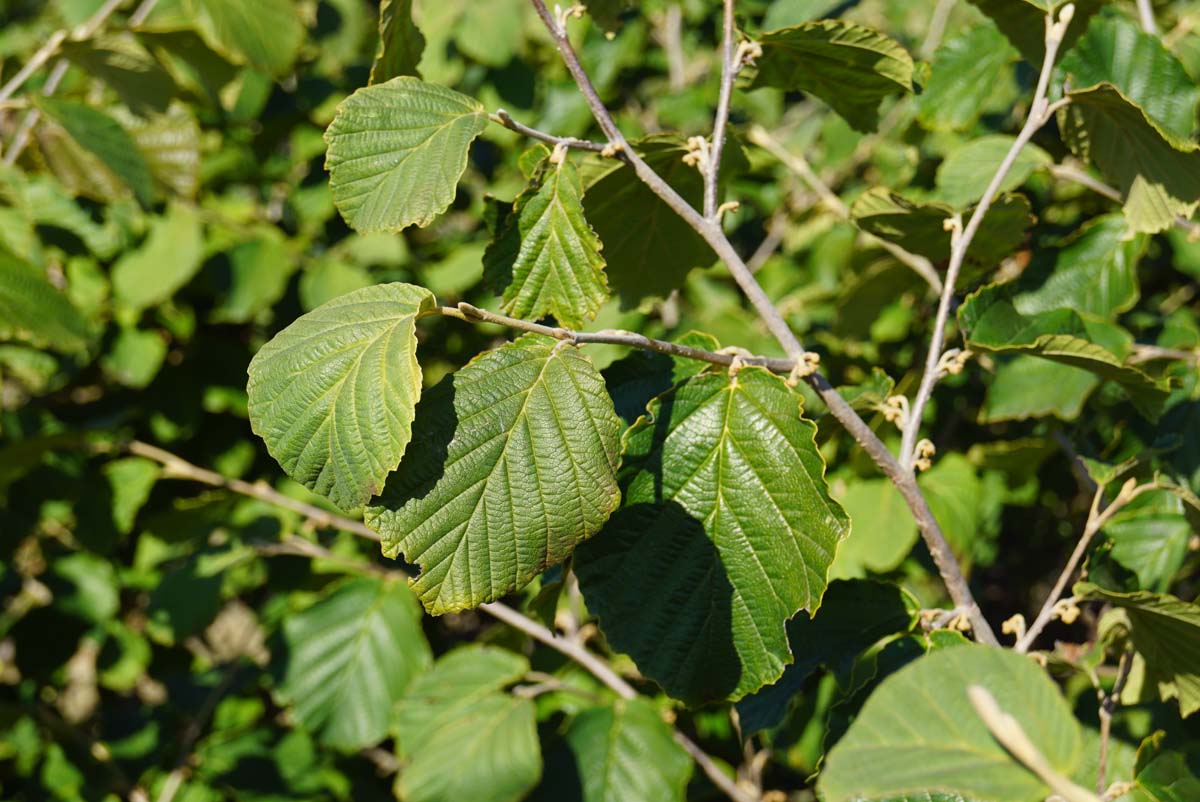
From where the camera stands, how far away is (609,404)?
2.88 feet

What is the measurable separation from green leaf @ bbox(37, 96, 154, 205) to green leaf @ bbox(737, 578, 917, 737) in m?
1.41

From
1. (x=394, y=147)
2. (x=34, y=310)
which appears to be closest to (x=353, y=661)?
(x=34, y=310)

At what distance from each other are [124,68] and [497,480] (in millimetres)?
1390

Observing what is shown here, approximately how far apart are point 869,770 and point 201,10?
5.91ft

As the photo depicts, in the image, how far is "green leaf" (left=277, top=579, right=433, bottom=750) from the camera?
6.36ft

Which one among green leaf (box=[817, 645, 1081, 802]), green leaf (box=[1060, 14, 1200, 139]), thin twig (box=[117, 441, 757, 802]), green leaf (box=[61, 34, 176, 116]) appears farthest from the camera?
green leaf (box=[61, 34, 176, 116])

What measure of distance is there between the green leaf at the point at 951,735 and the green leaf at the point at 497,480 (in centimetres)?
29

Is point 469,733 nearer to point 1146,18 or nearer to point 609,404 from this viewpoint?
point 609,404

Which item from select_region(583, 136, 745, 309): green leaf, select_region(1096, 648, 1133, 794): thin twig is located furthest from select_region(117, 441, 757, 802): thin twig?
select_region(1096, 648, 1133, 794): thin twig

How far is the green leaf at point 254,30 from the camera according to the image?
1874mm

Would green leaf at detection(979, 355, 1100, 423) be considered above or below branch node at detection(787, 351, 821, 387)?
below

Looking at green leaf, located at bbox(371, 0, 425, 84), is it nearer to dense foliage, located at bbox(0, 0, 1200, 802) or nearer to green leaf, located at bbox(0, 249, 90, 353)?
dense foliage, located at bbox(0, 0, 1200, 802)

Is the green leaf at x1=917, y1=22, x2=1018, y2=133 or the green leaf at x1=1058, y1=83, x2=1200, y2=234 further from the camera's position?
the green leaf at x1=917, y1=22, x2=1018, y2=133

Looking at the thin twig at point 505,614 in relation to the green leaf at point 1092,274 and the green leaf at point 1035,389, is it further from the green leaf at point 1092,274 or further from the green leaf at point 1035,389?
the green leaf at point 1092,274
